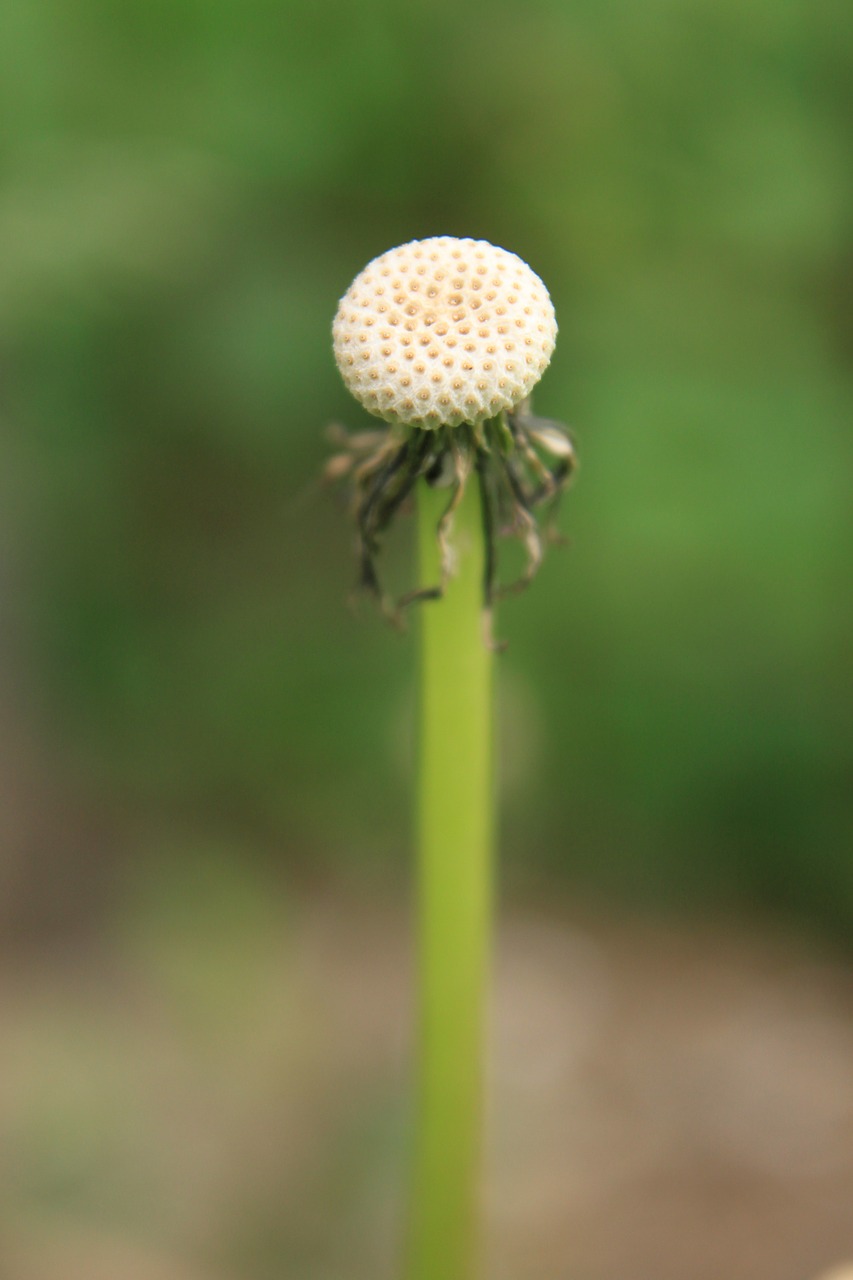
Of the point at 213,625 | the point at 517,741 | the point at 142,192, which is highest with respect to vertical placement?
the point at 142,192

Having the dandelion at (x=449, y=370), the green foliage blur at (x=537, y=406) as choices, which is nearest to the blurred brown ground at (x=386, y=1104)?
the green foliage blur at (x=537, y=406)

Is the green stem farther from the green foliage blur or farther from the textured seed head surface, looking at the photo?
the green foliage blur

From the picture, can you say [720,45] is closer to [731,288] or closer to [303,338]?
[731,288]

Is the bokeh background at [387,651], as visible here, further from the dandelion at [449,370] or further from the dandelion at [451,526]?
the dandelion at [449,370]

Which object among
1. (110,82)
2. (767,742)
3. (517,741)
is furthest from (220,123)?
(767,742)

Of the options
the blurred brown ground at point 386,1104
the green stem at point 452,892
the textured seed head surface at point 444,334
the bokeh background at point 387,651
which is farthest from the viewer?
the bokeh background at point 387,651
